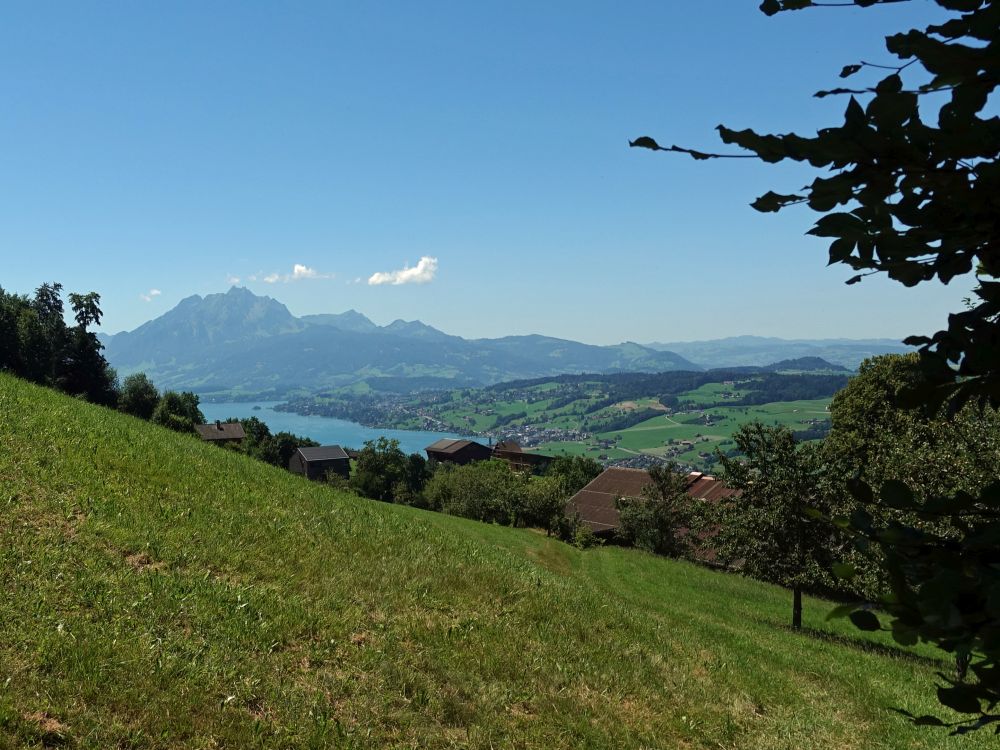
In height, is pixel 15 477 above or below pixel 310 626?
above

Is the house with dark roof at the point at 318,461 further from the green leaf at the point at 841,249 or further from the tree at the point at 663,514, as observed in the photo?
the green leaf at the point at 841,249

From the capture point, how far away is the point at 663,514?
4575 centimetres

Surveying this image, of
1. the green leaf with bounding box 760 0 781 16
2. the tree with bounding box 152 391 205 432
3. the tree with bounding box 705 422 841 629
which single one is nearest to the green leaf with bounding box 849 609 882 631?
the green leaf with bounding box 760 0 781 16

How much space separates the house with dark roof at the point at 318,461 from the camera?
12244 centimetres

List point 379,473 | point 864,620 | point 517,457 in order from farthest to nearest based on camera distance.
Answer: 1. point 517,457
2. point 379,473
3. point 864,620

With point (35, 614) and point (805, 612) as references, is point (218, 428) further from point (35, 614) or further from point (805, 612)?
point (35, 614)

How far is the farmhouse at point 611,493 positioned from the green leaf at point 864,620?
180ft

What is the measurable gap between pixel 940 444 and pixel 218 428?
109m

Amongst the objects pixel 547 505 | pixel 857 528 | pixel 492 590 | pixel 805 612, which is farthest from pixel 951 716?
pixel 547 505

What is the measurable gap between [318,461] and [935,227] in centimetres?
12995

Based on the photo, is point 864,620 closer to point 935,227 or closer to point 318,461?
point 935,227

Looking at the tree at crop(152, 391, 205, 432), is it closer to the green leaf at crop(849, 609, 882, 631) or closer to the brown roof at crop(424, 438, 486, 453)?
the green leaf at crop(849, 609, 882, 631)

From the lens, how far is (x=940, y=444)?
20688mm

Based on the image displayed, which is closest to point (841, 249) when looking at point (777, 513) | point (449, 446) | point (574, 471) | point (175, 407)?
point (777, 513)
